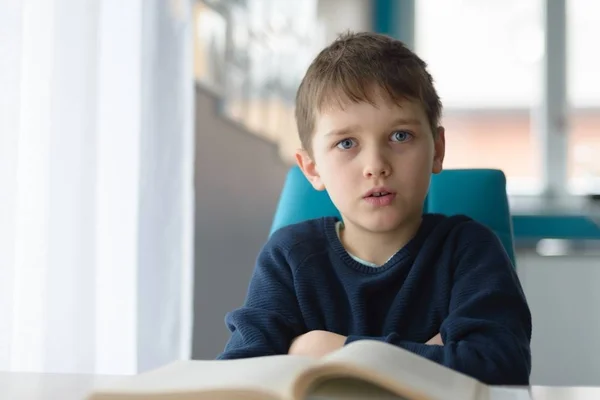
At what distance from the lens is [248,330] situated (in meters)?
1.02

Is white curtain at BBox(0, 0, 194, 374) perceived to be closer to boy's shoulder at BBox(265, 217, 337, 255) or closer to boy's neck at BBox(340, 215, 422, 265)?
boy's shoulder at BBox(265, 217, 337, 255)

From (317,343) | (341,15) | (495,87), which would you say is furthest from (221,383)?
(495,87)

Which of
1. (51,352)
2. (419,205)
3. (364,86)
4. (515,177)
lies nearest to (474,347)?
(419,205)

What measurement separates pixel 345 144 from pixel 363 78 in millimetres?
88

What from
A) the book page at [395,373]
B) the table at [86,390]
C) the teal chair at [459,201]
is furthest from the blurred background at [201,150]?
the book page at [395,373]

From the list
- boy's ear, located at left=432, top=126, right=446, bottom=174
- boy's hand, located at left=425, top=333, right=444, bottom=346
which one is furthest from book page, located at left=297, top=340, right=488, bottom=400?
boy's ear, located at left=432, top=126, right=446, bottom=174

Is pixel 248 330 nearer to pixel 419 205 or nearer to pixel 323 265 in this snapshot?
pixel 323 265

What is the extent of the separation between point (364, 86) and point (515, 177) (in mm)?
2914

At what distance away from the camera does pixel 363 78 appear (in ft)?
3.55

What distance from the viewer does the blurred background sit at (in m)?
1.25

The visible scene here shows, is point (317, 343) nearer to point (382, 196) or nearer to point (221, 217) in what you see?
point (382, 196)

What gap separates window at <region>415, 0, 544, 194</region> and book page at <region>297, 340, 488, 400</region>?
128 inches

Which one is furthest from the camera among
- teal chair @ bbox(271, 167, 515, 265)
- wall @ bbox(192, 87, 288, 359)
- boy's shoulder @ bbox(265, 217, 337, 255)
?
wall @ bbox(192, 87, 288, 359)

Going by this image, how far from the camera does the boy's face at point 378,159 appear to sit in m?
1.05
